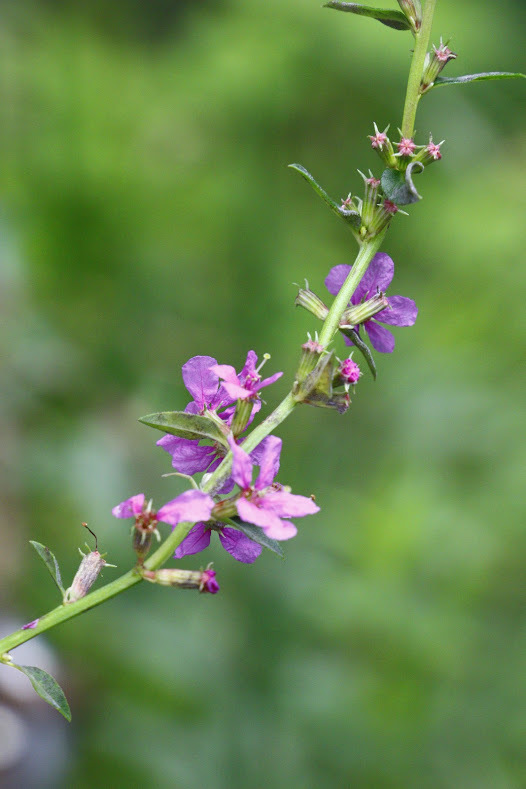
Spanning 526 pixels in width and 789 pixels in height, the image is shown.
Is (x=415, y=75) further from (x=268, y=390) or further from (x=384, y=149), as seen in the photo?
(x=268, y=390)

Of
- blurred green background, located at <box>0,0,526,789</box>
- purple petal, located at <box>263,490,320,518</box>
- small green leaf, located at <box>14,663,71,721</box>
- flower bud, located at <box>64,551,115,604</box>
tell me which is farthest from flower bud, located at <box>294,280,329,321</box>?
blurred green background, located at <box>0,0,526,789</box>

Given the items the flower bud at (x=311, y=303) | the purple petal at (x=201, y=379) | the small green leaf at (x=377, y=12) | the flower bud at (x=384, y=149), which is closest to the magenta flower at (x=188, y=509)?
the purple petal at (x=201, y=379)

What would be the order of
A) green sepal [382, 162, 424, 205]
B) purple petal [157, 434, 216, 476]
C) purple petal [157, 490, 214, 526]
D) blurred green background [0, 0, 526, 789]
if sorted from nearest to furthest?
purple petal [157, 490, 214, 526] → green sepal [382, 162, 424, 205] → purple petal [157, 434, 216, 476] → blurred green background [0, 0, 526, 789]

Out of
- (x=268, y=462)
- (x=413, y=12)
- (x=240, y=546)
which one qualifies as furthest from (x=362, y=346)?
(x=413, y=12)

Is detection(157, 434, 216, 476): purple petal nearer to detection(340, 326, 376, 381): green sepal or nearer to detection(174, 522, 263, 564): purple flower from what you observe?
detection(174, 522, 263, 564): purple flower

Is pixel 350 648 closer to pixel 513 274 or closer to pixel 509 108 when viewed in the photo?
pixel 513 274

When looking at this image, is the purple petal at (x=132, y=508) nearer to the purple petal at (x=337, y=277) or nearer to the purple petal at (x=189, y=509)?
the purple petal at (x=189, y=509)
